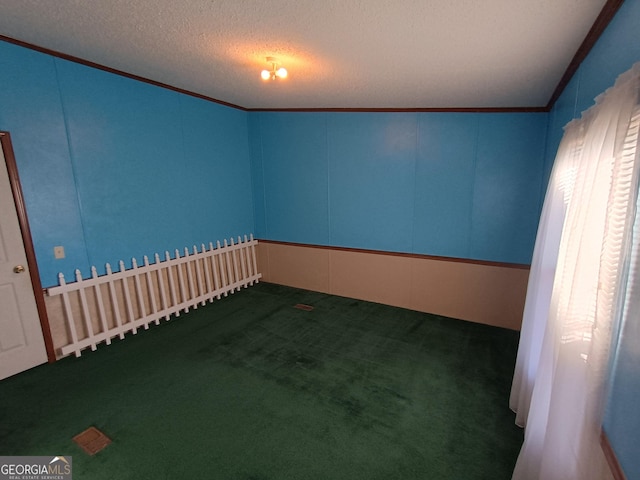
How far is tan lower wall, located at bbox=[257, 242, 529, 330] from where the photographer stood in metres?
3.44

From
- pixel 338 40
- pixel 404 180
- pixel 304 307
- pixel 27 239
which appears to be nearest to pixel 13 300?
pixel 27 239

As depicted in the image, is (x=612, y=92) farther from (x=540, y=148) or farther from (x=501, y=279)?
(x=501, y=279)

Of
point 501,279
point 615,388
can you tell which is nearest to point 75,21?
point 615,388

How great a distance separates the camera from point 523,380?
6.65 feet

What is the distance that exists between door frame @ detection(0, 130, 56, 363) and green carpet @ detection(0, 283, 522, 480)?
29 cm

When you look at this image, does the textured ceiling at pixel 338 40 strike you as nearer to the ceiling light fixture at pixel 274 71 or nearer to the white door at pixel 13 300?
the ceiling light fixture at pixel 274 71

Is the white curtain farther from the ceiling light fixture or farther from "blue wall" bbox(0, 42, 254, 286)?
"blue wall" bbox(0, 42, 254, 286)

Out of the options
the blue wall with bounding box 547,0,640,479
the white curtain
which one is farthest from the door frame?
the blue wall with bounding box 547,0,640,479

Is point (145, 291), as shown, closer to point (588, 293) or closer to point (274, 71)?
point (274, 71)

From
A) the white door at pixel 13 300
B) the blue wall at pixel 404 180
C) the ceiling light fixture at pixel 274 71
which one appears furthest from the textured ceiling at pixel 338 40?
the white door at pixel 13 300

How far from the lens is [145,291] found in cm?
345

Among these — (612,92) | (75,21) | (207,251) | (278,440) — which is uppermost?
(75,21)

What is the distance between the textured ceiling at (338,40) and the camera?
1.59 meters

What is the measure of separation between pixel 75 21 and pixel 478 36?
2521mm
